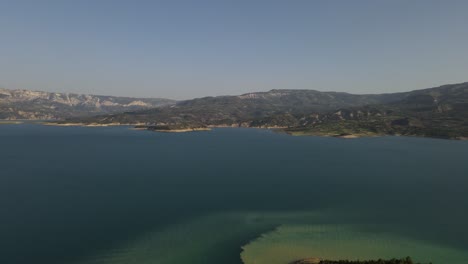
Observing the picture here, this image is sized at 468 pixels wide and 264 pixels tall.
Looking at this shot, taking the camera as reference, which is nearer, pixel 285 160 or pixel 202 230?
pixel 202 230

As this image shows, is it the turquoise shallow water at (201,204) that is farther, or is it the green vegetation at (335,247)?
the turquoise shallow water at (201,204)

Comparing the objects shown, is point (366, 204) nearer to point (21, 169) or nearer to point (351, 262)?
point (351, 262)

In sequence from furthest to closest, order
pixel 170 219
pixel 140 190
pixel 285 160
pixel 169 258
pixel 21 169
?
pixel 285 160 < pixel 21 169 < pixel 140 190 < pixel 170 219 < pixel 169 258

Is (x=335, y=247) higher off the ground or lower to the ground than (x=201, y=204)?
higher

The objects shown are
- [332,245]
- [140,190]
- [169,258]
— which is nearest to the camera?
[169,258]

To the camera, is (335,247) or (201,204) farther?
(201,204)

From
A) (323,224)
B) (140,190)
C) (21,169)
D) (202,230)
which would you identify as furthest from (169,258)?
(21,169)

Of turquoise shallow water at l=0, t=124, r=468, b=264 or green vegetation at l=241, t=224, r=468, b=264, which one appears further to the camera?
turquoise shallow water at l=0, t=124, r=468, b=264
